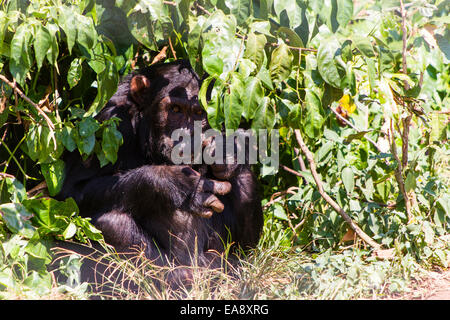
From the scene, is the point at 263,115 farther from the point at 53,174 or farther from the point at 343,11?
the point at 53,174

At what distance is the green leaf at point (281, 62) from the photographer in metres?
3.62

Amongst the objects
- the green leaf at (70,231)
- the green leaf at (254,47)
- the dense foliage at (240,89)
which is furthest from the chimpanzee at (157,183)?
the green leaf at (254,47)

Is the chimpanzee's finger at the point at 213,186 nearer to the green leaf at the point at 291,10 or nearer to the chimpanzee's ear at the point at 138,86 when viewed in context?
the chimpanzee's ear at the point at 138,86

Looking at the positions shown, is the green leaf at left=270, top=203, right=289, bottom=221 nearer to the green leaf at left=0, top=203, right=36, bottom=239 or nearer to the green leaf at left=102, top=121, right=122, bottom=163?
the green leaf at left=102, top=121, right=122, bottom=163

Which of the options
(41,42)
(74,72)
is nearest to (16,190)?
(74,72)

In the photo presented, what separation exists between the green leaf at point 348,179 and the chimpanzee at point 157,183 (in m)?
0.79

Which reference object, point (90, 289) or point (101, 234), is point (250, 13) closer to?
point (101, 234)

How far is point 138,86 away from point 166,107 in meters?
0.29

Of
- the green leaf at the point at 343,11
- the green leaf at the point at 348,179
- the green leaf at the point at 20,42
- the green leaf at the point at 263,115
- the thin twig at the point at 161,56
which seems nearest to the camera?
the green leaf at the point at 20,42

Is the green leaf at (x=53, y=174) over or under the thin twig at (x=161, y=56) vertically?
under

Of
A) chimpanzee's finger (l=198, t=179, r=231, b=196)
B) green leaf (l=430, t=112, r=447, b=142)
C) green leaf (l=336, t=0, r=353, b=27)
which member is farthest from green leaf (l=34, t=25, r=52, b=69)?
green leaf (l=430, t=112, r=447, b=142)

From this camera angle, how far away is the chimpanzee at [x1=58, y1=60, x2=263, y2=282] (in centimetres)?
413

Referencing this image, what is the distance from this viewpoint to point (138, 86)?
4457 mm

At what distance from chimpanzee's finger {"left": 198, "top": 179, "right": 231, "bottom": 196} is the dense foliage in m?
0.62
